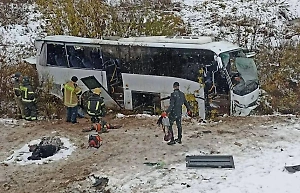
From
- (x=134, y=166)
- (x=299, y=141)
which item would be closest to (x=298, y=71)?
(x=299, y=141)

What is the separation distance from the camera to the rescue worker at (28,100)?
13.7 m

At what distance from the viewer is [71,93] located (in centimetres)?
1331

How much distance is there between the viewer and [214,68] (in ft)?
43.8

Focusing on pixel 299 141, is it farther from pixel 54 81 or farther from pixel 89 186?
pixel 54 81

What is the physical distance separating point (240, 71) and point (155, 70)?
268 centimetres

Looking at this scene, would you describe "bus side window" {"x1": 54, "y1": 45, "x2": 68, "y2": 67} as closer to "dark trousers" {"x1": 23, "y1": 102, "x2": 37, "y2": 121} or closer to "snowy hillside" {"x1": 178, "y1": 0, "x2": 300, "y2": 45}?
"dark trousers" {"x1": 23, "y1": 102, "x2": 37, "y2": 121}

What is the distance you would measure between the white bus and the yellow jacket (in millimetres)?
1221

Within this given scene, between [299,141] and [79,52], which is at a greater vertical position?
[79,52]

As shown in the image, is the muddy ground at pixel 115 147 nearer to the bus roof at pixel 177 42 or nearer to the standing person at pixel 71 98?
the standing person at pixel 71 98

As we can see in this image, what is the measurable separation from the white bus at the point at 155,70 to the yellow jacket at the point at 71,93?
48.1 inches

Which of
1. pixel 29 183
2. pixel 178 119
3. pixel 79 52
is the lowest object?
pixel 29 183

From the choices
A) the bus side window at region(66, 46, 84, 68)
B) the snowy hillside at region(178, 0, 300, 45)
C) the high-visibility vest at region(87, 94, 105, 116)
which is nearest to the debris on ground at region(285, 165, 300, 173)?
the high-visibility vest at region(87, 94, 105, 116)

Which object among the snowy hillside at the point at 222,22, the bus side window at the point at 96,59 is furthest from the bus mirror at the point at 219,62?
the snowy hillside at the point at 222,22

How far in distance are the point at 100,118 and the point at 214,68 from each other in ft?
12.1
